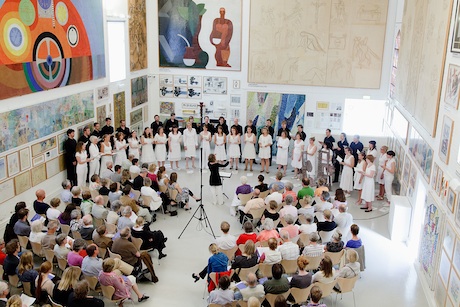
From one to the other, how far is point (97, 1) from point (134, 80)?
154 inches

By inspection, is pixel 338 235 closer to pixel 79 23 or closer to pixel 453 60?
pixel 453 60

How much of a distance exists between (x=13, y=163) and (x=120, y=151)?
427cm

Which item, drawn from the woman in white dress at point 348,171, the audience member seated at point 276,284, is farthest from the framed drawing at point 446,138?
the woman in white dress at point 348,171

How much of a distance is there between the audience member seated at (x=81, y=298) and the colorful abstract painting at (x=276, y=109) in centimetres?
1302

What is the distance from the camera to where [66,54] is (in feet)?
46.9

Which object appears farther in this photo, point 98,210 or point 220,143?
point 220,143

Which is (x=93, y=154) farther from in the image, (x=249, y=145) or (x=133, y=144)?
(x=249, y=145)

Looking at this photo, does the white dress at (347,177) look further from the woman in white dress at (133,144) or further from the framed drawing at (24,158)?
the framed drawing at (24,158)

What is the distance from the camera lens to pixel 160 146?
17.0 meters

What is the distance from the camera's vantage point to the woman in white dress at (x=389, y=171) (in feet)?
46.1

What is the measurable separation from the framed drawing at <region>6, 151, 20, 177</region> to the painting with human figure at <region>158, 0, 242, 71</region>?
9107mm

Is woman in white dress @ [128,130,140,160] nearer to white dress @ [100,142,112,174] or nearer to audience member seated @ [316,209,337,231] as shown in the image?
white dress @ [100,142,112,174]

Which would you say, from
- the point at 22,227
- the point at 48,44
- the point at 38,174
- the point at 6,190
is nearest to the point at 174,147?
the point at 38,174

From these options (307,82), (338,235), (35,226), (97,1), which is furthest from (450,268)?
(97,1)
